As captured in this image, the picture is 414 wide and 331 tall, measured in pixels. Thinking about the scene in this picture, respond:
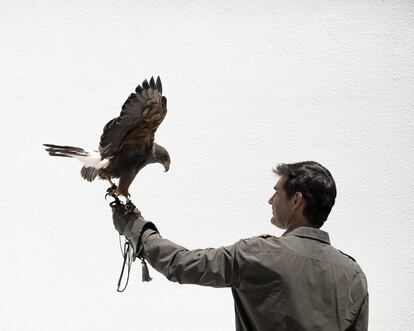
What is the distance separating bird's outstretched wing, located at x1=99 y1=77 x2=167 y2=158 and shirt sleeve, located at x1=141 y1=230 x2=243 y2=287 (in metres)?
0.34

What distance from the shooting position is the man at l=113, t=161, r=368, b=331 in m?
1.14

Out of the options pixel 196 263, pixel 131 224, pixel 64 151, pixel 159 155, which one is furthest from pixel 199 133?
pixel 196 263

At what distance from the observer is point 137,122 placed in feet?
4.41

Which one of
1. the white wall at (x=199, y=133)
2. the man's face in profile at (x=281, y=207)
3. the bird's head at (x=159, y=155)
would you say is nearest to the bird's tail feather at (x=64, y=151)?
the bird's head at (x=159, y=155)

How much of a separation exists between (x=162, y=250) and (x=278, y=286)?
26 cm

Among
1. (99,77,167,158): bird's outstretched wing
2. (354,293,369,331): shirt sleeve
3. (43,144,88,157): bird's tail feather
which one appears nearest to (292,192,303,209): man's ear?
(354,293,369,331): shirt sleeve

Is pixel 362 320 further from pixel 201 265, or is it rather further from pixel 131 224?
pixel 131 224

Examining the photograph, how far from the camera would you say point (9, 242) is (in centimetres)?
224

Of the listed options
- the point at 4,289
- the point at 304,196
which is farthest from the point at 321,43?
the point at 4,289

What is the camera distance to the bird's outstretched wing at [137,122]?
1300 mm

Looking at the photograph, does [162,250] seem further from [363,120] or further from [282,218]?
[363,120]

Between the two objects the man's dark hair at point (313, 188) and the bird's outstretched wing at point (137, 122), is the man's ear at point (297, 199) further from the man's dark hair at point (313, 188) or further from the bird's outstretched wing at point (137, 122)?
the bird's outstretched wing at point (137, 122)

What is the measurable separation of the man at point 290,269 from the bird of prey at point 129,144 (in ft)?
0.80

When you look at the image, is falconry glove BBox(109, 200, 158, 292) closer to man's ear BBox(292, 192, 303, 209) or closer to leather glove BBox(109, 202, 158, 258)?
leather glove BBox(109, 202, 158, 258)
